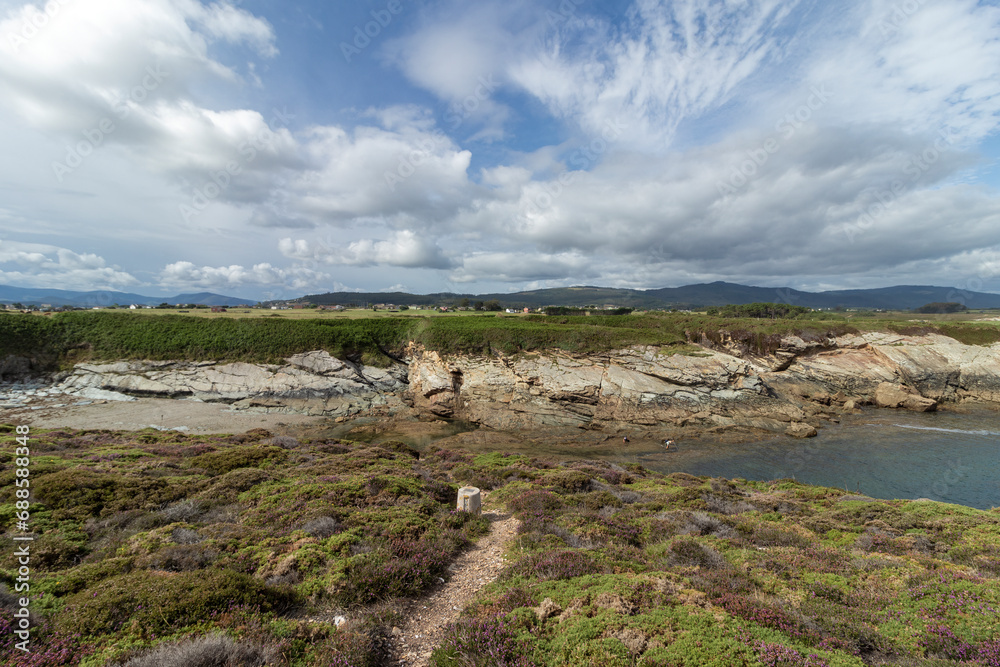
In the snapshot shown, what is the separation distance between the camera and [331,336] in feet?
157

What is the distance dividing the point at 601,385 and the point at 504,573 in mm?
32082

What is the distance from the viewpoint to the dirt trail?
6586 mm

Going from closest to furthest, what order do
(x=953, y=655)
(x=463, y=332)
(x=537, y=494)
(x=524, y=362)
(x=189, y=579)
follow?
(x=953, y=655) < (x=189, y=579) < (x=537, y=494) < (x=524, y=362) < (x=463, y=332)

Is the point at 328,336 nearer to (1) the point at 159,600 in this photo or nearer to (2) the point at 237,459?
(2) the point at 237,459

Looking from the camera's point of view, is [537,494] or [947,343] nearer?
[537,494]

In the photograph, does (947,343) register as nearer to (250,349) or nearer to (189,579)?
(189,579)

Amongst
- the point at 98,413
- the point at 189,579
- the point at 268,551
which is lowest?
the point at 98,413

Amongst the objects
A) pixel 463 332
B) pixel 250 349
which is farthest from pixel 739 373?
pixel 250 349

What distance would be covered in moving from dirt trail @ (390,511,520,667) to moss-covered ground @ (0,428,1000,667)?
35 cm

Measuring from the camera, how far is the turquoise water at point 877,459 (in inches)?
905

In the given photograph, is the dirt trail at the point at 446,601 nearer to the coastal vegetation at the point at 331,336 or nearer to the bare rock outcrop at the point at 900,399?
the coastal vegetation at the point at 331,336

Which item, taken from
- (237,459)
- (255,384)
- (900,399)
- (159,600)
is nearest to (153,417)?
(255,384)

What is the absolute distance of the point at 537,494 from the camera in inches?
584

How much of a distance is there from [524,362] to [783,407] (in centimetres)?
2778
